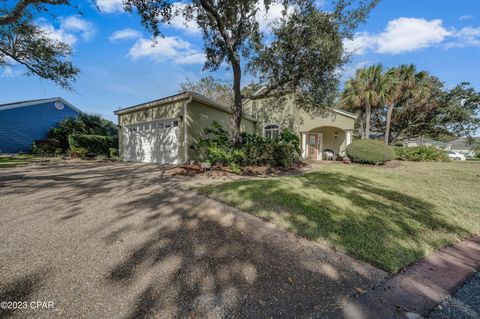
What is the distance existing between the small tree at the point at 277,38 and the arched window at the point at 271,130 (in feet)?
17.9

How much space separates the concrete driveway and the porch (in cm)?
1457

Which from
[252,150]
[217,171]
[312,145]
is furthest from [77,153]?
[312,145]

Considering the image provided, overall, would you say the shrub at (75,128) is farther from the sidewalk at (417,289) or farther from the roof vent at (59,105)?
the sidewalk at (417,289)

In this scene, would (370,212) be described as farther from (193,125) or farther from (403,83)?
(403,83)

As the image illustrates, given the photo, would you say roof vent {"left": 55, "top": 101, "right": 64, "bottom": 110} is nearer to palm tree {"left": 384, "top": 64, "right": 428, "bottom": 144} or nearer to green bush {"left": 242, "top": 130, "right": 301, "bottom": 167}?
green bush {"left": 242, "top": 130, "right": 301, "bottom": 167}

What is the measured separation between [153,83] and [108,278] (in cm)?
3254

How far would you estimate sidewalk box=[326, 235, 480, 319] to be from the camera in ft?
5.84

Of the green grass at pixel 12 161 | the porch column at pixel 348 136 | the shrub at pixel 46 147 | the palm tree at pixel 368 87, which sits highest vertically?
the palm tree at pixel 368 87

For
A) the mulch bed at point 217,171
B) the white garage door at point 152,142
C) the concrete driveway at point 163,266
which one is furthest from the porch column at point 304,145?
the concrete driveway at point 163,266

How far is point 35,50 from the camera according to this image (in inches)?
370

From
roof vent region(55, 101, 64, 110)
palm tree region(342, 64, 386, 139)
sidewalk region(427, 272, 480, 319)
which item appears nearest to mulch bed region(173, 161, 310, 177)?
sidewalk region(427, 272, 480, 319)

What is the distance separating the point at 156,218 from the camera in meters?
3.55

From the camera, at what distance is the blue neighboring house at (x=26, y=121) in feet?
48.2

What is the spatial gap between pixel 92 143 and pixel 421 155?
24409 mm
